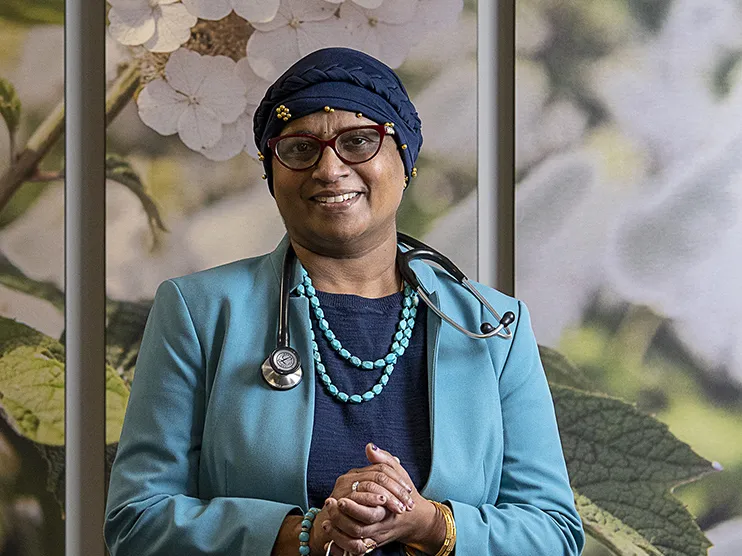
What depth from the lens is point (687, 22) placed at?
202 cm

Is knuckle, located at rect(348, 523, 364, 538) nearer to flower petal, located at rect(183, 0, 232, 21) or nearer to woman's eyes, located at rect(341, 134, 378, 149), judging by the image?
woman's eyes, located at rect(341, 134, 378, 149)

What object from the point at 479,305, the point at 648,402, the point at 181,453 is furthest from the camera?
the point at 648,402

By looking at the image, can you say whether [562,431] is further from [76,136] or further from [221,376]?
[76,136]

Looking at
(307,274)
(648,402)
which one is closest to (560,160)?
(648,402)

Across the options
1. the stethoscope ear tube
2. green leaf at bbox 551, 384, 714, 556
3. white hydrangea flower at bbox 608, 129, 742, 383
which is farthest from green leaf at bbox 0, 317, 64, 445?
white hydrangea flower at bbox 608, 129, 742, 383

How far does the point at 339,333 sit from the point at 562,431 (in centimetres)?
81

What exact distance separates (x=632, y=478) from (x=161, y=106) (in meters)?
1.24

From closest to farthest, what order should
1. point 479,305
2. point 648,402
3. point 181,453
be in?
point 181,453 < point 479,305 < point 648,402

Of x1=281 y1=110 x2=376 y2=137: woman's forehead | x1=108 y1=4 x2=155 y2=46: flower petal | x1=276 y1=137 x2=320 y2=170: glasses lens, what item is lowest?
x1=276 y1=137 x2=320 y2=170: glasses lens

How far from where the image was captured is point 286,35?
2.03 metres

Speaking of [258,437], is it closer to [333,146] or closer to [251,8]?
[333,146]

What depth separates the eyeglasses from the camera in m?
1.33

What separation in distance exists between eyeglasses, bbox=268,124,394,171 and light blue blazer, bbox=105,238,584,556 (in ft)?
0.51

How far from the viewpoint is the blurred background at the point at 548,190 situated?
2008mm
